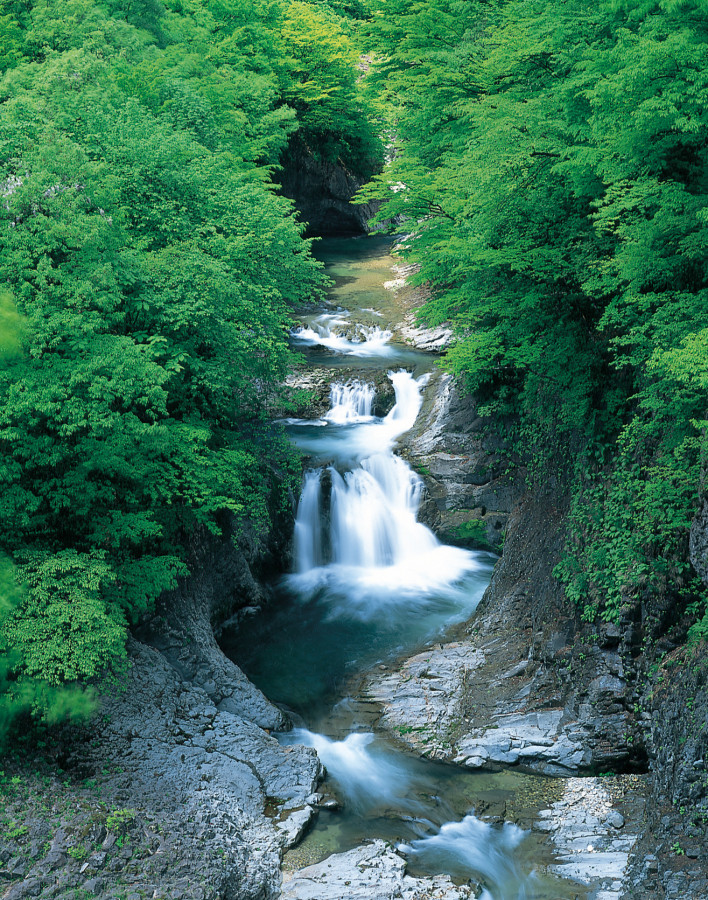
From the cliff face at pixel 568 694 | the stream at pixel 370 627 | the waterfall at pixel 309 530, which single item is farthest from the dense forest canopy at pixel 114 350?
the cliff face at pixel 568 694

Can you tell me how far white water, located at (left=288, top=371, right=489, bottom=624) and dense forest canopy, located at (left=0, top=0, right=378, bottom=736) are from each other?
1.45 m

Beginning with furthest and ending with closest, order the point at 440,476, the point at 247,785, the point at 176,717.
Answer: the point at 440,476, the point at 176,717, the point at 247,785

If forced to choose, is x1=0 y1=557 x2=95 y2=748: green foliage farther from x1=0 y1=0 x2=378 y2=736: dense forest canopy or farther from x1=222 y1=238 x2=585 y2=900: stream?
Answer: x1=222 y1=238 x2=585 y2=900: stream

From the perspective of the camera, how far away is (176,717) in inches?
381

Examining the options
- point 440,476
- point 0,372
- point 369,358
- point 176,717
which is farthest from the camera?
point 369,358

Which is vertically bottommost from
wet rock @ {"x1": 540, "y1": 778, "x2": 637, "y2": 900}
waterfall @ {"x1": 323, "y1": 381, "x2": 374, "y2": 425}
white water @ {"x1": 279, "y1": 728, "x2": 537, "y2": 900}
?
white water @ {"x1": 279, "y1": 728, "x2": 537, "y2": 900}

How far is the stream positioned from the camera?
861 centimetres

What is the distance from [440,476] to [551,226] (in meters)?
7.56

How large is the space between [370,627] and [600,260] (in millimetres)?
8042

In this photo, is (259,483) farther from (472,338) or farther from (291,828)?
(291,828)

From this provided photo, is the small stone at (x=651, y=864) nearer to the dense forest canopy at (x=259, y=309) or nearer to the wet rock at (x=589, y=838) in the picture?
the wet rock at (x=589, y=838)

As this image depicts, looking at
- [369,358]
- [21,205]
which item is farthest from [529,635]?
[369,358]

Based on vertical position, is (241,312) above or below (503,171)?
below

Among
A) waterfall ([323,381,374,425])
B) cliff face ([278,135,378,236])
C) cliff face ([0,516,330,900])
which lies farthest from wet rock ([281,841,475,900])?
cliff face ([278,135,378,236])
